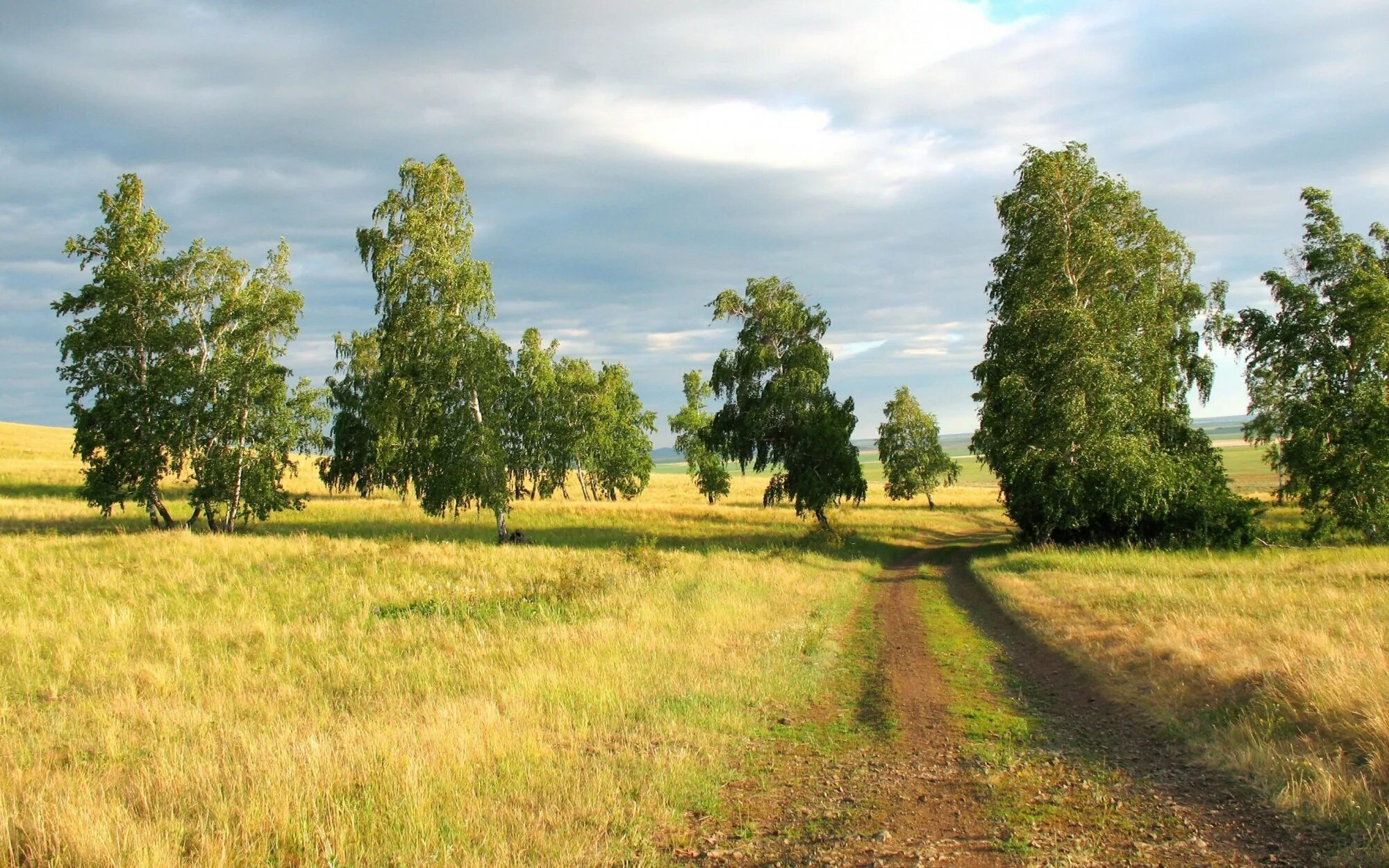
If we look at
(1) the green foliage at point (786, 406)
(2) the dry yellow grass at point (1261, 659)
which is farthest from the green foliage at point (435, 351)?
(2) the dry yellow grass at point (1261, 659)

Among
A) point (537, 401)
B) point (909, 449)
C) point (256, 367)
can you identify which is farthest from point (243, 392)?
point (909, 449)

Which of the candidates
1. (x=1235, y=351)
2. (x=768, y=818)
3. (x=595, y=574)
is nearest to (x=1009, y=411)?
(x=1235, y=351)

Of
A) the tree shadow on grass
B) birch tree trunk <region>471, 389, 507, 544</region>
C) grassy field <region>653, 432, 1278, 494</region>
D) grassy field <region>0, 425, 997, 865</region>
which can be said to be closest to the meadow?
grassy field <region>0, 425, 997, 865</region>

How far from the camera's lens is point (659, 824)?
17.8 ft

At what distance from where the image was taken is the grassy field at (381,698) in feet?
16.3

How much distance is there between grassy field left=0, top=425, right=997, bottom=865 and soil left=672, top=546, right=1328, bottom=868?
1.85ft

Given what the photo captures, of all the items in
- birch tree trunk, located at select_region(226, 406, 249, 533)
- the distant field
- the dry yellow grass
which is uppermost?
birch tree trunk, located at select_region(226, 406, 249, 533)

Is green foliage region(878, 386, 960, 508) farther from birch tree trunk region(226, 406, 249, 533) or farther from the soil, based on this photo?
the soil

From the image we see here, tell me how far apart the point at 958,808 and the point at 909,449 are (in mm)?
64226

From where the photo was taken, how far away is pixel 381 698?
866 cm

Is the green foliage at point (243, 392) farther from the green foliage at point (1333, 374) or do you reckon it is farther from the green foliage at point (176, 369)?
the green foliage at point (1333, 374)

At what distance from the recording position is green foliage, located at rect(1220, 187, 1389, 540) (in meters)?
28.6

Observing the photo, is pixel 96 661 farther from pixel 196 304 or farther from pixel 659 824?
pixel 196 304

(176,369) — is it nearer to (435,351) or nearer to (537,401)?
(435,351)
